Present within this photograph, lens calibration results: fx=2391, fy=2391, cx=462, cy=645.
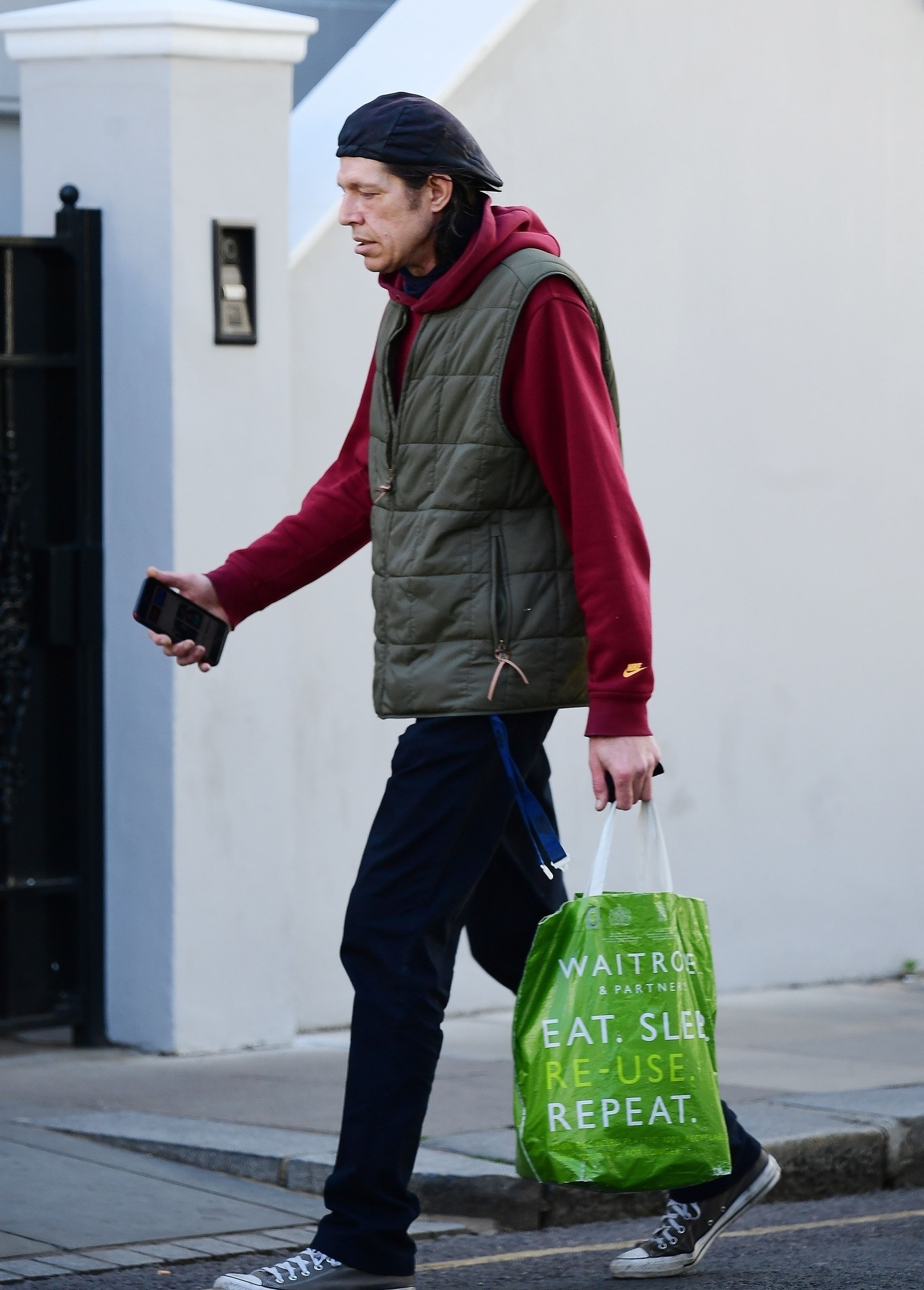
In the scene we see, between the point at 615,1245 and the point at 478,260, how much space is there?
2002mm

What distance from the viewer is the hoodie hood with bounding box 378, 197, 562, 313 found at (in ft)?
13.1

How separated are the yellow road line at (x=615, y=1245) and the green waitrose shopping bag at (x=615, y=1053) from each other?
68 cm

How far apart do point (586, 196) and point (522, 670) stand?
10.9 ft

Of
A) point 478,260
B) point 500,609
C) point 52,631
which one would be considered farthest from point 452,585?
point 52,631

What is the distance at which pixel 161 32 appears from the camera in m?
6.09

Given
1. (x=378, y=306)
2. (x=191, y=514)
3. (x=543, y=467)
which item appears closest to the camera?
(x=543, y=467)

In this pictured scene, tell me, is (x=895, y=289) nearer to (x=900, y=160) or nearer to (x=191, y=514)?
(x=900, y=160)

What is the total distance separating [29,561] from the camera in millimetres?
6211

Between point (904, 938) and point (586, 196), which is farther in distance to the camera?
point (904, 938)

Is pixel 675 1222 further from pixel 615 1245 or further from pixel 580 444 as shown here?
pixel 580 444

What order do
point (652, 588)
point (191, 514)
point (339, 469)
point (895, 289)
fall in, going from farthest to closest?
1. point (895, 289)
2. point (652, 588)
3. point (191, 514)
4. point (339, 469)

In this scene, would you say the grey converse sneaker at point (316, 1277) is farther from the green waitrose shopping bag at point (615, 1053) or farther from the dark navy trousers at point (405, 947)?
the green waitrose shopping bag at point (615, 1053)

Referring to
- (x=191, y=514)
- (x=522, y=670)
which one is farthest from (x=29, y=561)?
(x=522, y=670)

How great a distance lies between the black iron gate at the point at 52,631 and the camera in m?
6.17
